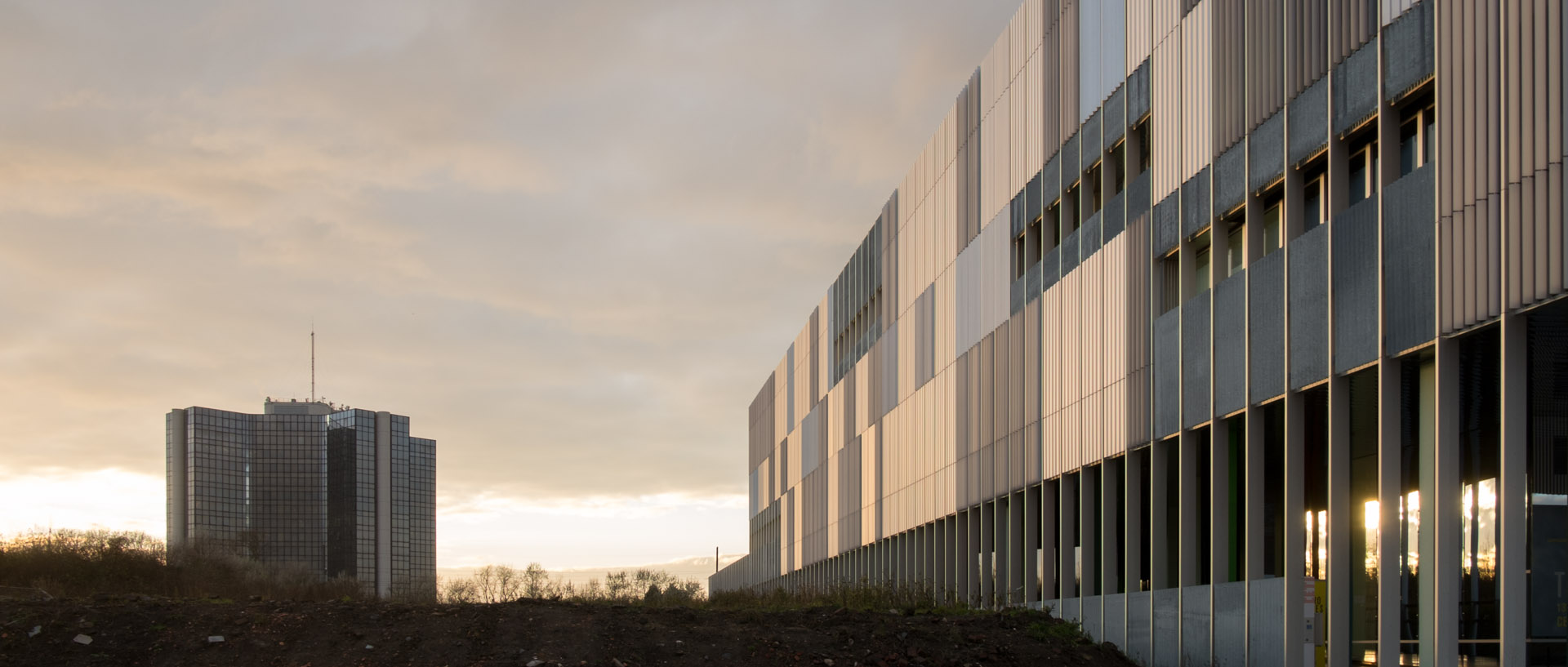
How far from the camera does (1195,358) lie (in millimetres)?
23047

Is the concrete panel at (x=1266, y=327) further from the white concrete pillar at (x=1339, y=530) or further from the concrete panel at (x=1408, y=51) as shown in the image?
the concrete panel at (x=1408, y=51)

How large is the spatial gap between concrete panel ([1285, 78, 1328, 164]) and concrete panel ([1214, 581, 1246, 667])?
22.3 feet

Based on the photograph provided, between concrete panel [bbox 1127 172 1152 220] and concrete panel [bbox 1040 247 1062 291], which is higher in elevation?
concrete panel [bbox 1127 172 1152 220]

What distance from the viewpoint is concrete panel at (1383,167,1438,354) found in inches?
651

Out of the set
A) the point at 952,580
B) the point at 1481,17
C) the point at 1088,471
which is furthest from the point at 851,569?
the point at 1481,17

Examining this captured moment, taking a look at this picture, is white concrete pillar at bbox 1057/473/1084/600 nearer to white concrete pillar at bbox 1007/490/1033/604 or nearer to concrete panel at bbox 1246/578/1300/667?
white concrete pillar at bbox 1007/490/1033/604

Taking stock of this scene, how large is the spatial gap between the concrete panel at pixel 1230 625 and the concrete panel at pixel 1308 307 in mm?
3814

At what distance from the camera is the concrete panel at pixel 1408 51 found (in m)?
16.7

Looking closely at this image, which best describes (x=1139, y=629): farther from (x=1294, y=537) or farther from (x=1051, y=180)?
(x=1051, y=180)

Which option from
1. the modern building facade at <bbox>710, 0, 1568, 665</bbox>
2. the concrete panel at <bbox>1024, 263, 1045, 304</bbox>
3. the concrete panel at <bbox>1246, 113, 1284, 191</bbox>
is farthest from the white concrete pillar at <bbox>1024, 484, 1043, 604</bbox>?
the concrete panel at <bbox>1246, 113, 1284, 191</bbox>

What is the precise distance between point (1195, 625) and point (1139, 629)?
7.58 ft

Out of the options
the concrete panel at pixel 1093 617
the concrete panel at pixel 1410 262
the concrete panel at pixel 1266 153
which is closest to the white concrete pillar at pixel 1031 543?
the concrete panel at pixel 1093 617

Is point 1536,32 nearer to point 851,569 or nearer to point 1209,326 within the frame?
point 1209,326

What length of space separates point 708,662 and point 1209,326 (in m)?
10.1
